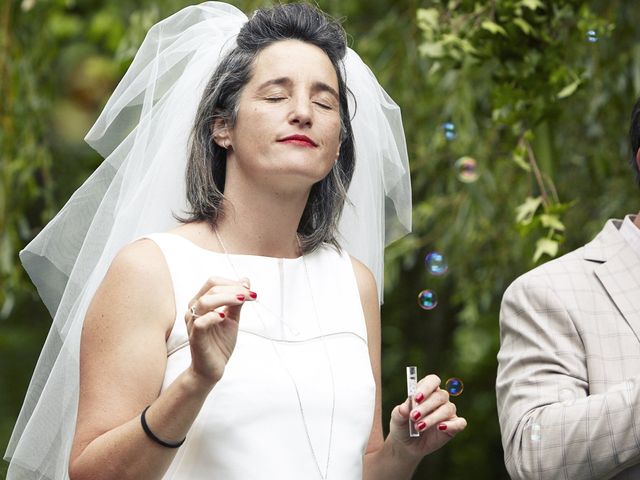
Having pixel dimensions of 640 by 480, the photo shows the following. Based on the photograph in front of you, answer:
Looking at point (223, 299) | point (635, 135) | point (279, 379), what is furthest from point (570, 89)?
point (223, 299)

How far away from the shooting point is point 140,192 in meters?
2.76

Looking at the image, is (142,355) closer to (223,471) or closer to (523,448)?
(223,471)

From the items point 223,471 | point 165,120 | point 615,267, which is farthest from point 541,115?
point 223,471

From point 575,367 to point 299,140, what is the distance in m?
0.75

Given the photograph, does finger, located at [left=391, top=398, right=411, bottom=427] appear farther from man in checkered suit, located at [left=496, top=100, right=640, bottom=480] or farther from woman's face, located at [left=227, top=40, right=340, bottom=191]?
woman's face, located at [left=227, top=40, right=340, bottom=191]

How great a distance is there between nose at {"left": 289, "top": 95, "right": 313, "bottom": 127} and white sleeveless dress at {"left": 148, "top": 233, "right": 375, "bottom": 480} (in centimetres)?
31

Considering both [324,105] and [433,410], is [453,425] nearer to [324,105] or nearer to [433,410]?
[433,410]

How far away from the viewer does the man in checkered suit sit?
2486 millimetres

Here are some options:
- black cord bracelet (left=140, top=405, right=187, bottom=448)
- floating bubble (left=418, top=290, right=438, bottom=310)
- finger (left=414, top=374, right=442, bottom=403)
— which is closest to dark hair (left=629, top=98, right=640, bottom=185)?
floating bubble (left=418, top=290, right=438, bottom=310)

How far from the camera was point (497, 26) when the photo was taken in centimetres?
358

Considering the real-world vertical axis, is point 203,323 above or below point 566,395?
above

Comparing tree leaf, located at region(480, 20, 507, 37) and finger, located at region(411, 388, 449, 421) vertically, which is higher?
tree leaf, located at region(480, 20, 507, 37)

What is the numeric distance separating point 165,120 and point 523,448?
3.55 feet

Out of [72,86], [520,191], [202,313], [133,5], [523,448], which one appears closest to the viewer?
[202,313]
